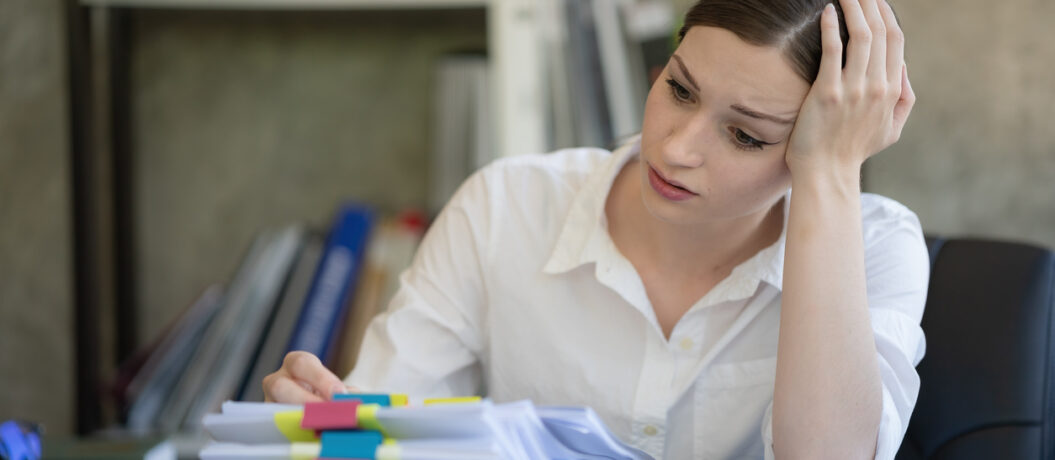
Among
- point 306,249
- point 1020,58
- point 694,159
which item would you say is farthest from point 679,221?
point 1020,58

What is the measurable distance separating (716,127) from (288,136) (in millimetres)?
1242

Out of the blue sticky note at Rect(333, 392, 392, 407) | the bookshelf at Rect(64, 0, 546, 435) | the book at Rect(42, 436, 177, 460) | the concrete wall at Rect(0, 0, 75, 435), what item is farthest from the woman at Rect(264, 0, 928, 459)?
the concrete wall at Rect(0, 0, 75, 435)

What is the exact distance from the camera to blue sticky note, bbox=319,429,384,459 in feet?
2.08

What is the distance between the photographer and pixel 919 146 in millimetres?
1842

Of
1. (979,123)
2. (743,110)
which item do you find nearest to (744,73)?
(743,110)

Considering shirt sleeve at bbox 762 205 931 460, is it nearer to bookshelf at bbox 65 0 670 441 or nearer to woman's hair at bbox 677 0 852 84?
woman's hair at bbox 677 0 852 84

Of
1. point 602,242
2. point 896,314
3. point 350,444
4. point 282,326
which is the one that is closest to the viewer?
point 350,444

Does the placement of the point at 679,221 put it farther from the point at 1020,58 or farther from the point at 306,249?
the point at 1020,58

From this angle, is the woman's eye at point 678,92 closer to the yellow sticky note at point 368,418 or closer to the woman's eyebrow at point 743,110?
the woman's eyebrow at point 743,110

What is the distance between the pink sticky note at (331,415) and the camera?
65 cm

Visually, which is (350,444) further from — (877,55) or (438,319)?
(877,55)

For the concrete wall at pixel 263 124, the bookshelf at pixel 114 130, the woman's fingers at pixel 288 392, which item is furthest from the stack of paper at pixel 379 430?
the concrete wall at pixel 263 124

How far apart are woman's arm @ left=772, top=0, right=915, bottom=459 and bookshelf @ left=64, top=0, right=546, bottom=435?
777 millimetres

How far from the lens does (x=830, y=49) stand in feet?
2.83
